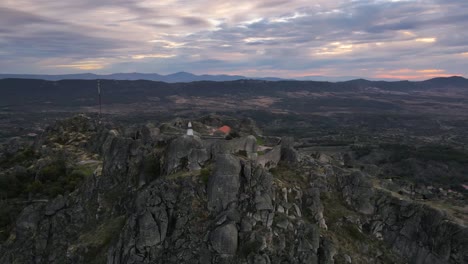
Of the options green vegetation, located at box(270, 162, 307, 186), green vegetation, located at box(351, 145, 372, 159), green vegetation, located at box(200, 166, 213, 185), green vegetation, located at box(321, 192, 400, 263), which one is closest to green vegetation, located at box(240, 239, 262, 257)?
green vegetation, located at box(200, 166, 213, 185)

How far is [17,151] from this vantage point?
2709 inches

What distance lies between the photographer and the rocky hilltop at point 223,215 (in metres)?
27.6

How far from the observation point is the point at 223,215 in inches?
1096

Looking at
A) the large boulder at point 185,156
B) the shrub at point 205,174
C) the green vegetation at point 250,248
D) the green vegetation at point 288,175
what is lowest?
the green vegetation at point 250,248

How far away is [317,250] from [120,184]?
20215mm

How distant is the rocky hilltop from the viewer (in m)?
27.6

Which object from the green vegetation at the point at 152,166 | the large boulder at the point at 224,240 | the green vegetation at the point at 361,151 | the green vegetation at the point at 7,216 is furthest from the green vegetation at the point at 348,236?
the green vegetation at the point at 361,151

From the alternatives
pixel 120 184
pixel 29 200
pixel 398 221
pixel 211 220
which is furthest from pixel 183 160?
pixel 29 200

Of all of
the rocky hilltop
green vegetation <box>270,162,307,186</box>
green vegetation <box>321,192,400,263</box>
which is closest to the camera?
Result: the rocky hilltop

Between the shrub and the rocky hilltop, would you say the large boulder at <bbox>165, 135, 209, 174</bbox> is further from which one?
the shrub

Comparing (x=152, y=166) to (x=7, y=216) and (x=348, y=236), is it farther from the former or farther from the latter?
(x=7, y=216)

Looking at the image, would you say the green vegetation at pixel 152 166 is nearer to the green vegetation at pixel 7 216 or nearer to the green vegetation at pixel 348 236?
the green vegetation at pixel 348 236

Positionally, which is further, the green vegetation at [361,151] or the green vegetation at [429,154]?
the green vegetation at [361,151]

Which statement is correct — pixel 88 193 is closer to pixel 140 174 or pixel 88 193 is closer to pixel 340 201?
pixel 140 174
